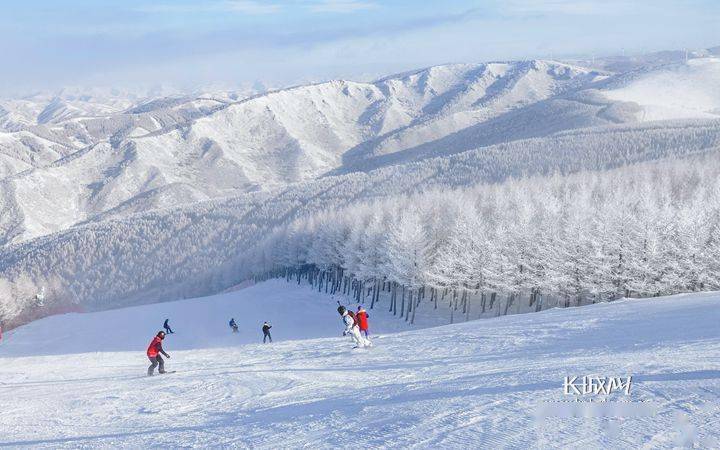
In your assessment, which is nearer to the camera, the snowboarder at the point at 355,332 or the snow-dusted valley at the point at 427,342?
the snow-dusted valley at the point at 427,342

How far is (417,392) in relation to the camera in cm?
1305

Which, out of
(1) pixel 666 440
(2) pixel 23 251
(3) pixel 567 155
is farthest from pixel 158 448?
(2) pixel 23 251

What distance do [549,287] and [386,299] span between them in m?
20.8

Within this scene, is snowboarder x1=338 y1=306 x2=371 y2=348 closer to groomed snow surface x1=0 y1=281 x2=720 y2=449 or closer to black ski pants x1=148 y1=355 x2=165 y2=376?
groomed snow surface x1=0 y1=281 x2=720 y2=449

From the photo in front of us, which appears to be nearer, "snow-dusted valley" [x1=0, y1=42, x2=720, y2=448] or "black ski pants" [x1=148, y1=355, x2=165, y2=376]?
"snow-dusted valley" [x1=0, y1=42, x2=720, y2=448]

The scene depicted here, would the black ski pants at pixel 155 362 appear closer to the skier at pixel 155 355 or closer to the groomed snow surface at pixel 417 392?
the skier at pixel 155 355

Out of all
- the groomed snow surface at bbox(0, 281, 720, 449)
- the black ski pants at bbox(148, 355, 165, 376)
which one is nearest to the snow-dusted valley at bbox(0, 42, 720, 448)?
the groomed snow surface at bbox(0, 281, 720, 449)

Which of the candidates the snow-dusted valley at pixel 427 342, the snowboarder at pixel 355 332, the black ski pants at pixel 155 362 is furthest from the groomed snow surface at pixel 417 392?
the black ski pants at pixel 155 362

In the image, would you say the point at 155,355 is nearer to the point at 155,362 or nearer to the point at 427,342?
the point at 155,362

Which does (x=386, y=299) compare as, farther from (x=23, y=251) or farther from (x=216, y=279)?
(x=23, y=251)

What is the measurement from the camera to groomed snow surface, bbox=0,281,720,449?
31.3 ft

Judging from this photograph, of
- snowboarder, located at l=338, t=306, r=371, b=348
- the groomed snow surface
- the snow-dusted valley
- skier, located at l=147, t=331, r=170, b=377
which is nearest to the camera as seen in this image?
the groomed snow surface

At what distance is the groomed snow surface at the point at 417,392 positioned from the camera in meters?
9.55

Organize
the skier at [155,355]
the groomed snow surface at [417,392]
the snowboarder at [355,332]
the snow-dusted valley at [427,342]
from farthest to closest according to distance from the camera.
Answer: the snowboarder at [355,332] < the skier at [155,355] < the snow-dusted valley at [427,342] < the groomed snow surface at [417,392]
